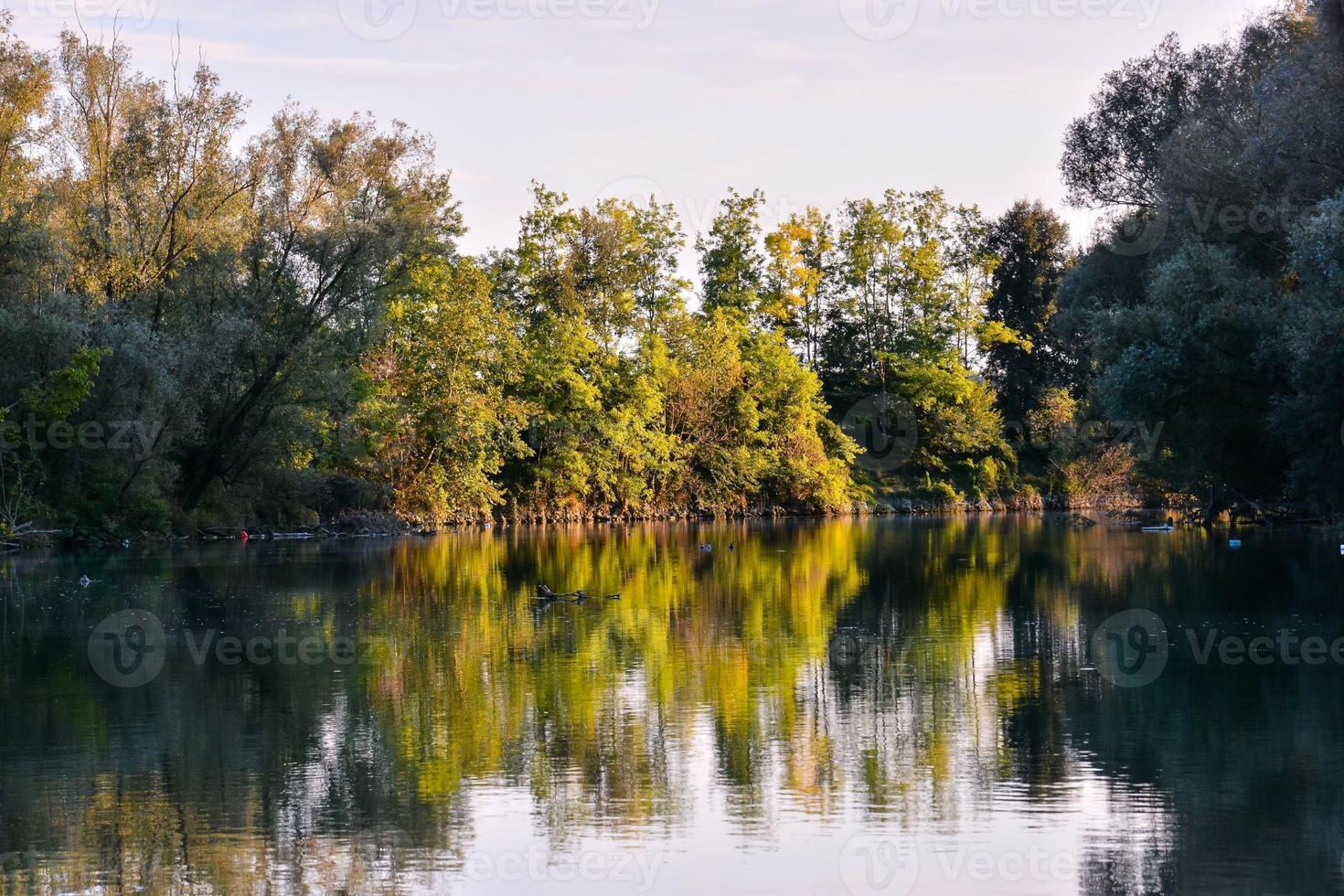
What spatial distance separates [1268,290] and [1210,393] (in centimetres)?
282

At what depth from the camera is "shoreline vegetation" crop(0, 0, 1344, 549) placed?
116ft

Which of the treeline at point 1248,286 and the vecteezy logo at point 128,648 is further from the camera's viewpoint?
the treeline at point 1248,286

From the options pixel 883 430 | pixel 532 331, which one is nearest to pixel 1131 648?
pixel 532 331

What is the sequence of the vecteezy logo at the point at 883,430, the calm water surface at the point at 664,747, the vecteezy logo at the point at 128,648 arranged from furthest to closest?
1. the vecteezy logo at the point at 883,430
2. the vecteezy logo at the point at 128,648
3. the calm water surface at the point at 664,747

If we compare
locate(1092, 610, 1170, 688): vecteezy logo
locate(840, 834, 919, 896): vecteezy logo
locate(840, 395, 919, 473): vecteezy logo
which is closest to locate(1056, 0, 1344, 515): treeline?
locate(1092, 610, 1170, 688): vecteezy logo

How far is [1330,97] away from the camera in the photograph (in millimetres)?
31578

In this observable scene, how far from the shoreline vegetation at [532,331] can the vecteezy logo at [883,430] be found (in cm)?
228

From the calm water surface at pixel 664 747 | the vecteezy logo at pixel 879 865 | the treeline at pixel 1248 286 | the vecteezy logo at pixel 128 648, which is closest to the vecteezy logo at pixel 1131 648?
the calm water surface at pixel 664 747

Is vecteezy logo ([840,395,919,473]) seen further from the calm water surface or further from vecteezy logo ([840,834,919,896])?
vecteezy logo ([840,834,919,896])

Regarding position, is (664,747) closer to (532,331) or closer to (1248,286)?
(1248,286)

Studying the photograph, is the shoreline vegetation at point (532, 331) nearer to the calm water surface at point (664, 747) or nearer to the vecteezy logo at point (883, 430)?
the vecteezy logo at point (883, 430)

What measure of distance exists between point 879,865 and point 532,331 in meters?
57.6

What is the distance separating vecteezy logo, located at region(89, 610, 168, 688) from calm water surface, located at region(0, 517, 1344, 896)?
92mm

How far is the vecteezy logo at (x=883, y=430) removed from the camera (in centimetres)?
8250
